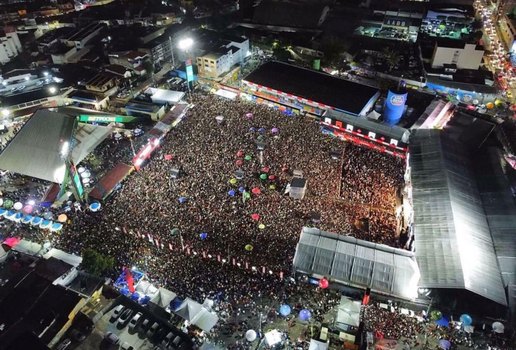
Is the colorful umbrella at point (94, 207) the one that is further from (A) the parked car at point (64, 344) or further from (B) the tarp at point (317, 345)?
(B) the tarp at point (317, 345)

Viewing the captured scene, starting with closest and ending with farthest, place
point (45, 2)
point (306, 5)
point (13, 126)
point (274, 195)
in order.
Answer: point (274, 195) < point (13, 126) < point (306, 5) < point (45, 2)

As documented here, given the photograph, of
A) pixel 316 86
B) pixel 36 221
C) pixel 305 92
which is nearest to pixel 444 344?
pixel 305 92

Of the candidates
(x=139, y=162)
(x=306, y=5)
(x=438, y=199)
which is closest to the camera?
(x=438, y=199)

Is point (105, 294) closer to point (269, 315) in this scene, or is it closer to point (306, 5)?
point (269, 315)

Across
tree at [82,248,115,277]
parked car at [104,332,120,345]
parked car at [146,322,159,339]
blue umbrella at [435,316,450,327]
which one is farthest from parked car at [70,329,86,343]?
blue umbrella at [435,316,450,327]

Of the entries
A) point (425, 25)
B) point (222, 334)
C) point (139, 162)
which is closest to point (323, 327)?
point (222, 334)

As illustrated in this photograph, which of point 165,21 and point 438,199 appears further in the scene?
point 165,21
